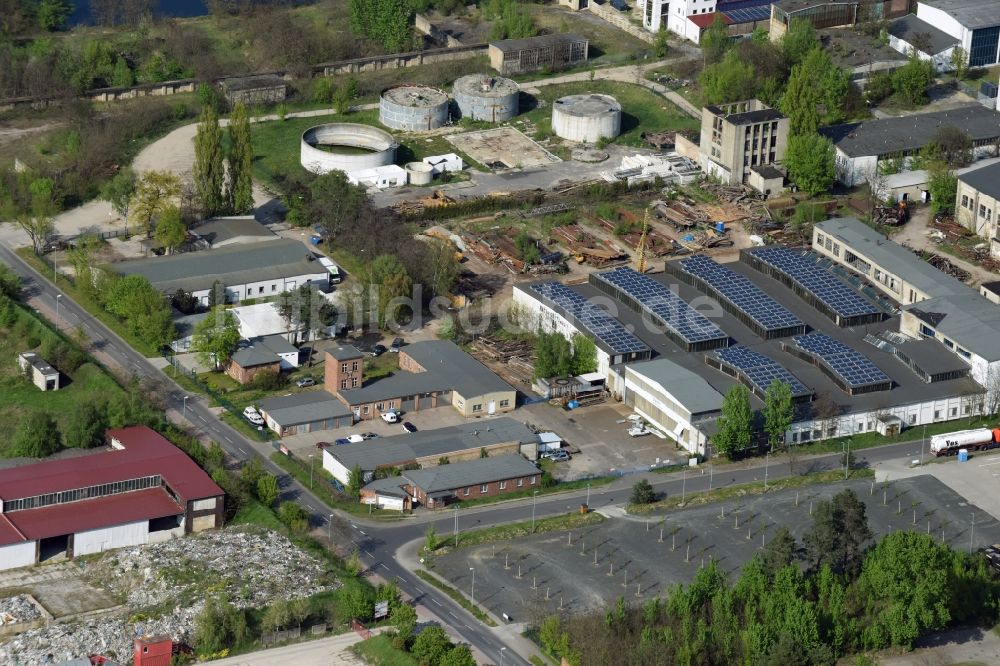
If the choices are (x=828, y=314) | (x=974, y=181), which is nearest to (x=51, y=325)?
(x=828, y=314)

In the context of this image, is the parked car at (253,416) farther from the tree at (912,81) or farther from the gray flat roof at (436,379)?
the tree at (912,81)

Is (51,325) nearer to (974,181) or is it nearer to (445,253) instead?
(445,253)

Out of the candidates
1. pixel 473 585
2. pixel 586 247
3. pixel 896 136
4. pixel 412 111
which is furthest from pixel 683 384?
pixel 412 111

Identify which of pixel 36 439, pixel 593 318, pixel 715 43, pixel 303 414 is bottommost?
pixel 303 414

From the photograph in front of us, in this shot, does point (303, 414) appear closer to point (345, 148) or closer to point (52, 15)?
point (345, 148)

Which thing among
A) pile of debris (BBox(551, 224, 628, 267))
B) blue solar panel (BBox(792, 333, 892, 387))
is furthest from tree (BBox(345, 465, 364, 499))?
pile of debris (BBox(551, 224, 628, 267))
